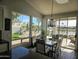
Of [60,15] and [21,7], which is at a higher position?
[21,7]

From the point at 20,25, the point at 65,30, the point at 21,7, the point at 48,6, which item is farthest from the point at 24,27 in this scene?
the point at 65,30

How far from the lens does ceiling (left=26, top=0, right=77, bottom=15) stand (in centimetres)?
108

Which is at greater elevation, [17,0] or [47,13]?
[17,0]

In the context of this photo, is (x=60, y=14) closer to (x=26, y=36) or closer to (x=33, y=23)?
(x=33, y=23)

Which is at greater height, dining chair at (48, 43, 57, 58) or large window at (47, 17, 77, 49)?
large window at (47, 17, 77, 49)

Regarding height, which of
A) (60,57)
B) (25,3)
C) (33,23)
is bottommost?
(60,57)

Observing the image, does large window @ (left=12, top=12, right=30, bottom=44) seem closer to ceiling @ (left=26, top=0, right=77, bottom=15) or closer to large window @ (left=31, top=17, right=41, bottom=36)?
large window @ (left=31, top=17, right=41, bottom=36)

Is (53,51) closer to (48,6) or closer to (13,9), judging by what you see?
(48,6)

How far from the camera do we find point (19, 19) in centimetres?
126

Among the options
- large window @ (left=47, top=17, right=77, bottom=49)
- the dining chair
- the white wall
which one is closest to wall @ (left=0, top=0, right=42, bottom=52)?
the white wall

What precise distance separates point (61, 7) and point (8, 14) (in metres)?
0.66

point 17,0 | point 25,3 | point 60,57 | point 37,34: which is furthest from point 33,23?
point 60,57

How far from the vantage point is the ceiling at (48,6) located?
108 centimetres

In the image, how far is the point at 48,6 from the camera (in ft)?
3.94
